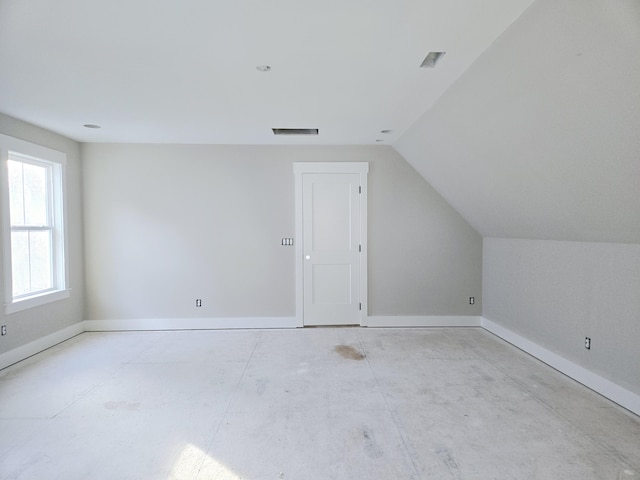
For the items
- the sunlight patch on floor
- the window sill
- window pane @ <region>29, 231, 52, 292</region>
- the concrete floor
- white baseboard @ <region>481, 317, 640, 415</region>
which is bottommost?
the sunlight patch on floor

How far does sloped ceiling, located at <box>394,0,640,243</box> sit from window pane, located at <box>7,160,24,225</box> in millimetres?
4213

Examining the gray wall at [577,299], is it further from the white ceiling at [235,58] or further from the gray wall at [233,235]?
the white ceiling at [235,58]

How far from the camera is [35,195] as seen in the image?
3.68 metres

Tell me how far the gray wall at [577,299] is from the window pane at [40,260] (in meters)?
5.43

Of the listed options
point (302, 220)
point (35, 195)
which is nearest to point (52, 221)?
point (35, 195)

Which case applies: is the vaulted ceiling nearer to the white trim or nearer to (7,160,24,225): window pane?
(7,160,24,225): window pane

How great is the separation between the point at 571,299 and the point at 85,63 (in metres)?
4.28

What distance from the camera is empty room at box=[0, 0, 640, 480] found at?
5.96 feet

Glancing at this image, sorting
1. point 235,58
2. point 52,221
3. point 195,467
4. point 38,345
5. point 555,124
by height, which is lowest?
point 195,467

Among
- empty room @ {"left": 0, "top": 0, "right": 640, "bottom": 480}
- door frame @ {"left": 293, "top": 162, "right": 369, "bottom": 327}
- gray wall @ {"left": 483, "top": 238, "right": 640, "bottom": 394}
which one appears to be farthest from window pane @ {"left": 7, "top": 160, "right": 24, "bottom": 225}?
gray wall @ {"left": 483, "top": 238, "right": 640, "bottom": 394}

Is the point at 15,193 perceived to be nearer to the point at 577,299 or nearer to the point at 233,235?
the point at 233,235

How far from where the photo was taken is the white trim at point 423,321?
14.6ft

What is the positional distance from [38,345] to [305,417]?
3.21 m

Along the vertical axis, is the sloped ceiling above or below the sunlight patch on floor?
above
